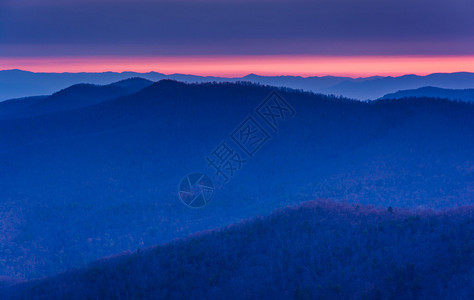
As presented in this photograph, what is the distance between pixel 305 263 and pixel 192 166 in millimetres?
32410

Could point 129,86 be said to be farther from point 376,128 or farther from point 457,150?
point 457,150

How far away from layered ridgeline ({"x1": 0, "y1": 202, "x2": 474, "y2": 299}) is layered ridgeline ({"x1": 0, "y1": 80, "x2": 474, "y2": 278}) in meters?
11.8

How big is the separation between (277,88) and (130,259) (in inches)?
1993

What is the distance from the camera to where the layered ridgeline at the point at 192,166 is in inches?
1222

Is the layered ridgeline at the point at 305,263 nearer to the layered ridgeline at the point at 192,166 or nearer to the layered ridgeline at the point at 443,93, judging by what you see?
the layered ridgeline at the point at 192,166

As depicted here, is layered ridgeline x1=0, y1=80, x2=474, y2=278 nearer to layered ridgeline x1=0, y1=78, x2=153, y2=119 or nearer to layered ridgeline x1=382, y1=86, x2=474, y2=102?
layered ridgeline x1=0, y1=78, x2=153, y2=119

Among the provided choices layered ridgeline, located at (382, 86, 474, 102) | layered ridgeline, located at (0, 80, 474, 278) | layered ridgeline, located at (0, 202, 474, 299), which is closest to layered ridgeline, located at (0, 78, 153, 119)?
layered ridgeline, located at (0, 80, 474, 278)

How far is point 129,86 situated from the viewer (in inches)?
4299

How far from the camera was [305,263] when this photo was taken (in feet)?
45.8

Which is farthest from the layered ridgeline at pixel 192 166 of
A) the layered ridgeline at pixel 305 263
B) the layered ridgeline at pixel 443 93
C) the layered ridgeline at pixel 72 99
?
the layered ridgeline at pixel 443 93

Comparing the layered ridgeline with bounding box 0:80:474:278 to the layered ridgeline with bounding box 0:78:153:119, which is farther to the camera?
the layered ridgeline with bounding box 0:78:153:119

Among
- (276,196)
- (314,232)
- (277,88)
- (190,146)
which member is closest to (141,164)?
(190,146)

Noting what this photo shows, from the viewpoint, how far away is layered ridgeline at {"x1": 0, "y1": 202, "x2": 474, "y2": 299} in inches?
461

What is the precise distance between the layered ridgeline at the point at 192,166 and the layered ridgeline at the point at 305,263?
11.8 metres
